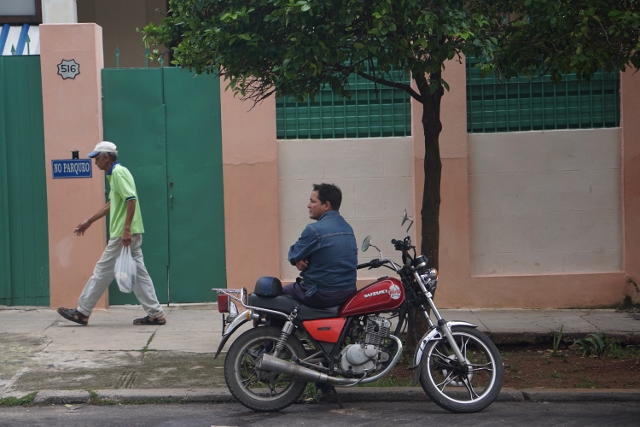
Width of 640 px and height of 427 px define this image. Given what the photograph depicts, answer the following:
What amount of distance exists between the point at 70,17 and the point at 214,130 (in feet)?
6.90

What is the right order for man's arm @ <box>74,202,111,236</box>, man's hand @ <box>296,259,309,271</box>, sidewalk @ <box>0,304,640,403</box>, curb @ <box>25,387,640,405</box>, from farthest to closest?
man's arm @ <box>74,202,111,236</box> → sidewalk @ <box>0,304,640,403</box> → curb @ <box>25,387,640,405</box> → man's hand @ <box>296,259,309,271</box>

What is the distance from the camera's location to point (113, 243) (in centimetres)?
909

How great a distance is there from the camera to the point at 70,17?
10227mm

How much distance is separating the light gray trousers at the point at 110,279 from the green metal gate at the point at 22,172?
125cm

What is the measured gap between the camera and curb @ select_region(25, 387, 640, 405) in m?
6.68

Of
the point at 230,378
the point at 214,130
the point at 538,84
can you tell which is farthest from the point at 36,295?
the point at 538,84

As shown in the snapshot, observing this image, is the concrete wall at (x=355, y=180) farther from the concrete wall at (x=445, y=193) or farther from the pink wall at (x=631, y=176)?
the pink wall at (x=631, y=176)

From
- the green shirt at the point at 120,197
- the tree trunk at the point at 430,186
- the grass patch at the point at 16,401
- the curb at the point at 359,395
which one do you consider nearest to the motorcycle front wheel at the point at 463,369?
the curb at the point at 359,395

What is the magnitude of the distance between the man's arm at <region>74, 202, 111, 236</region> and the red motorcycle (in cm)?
320

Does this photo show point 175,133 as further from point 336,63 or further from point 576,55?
point 576,55

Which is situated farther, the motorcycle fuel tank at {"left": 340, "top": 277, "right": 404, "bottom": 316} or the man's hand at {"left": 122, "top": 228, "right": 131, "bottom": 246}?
Answer: the man's hand at {"left": 122, "top": 228, "right": 131, "bottom": 246}

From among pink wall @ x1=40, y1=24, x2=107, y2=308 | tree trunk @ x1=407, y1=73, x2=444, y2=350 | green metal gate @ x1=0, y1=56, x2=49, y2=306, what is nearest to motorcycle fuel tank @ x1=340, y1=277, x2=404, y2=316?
tree trunk @ x1=407, y1=73, x2=444, y2=350

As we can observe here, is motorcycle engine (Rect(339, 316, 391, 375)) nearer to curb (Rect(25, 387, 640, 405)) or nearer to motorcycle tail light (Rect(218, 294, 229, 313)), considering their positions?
curb (Rect(25, 387, 640, 405))

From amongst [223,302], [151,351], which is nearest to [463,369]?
[223,302]
